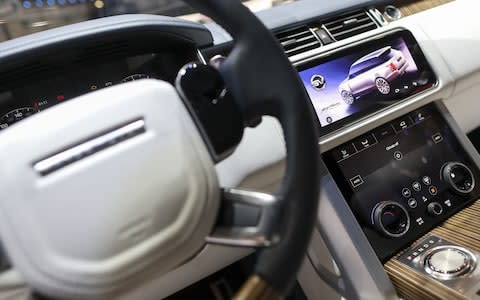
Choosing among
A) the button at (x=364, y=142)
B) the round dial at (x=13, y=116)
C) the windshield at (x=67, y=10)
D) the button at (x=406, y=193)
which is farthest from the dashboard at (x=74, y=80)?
the button at (x=406, y=193)

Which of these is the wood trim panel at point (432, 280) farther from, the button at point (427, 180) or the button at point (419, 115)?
the button at point (419, 115)

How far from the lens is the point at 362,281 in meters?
0.90

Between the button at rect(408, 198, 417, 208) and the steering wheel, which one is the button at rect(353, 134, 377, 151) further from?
the steering wheel

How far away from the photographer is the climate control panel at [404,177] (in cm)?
96

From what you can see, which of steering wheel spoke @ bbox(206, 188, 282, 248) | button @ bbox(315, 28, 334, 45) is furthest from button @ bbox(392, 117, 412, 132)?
steering wheel spoke @ bbox(206, 188, 282, 248)

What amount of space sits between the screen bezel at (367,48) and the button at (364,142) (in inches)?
2.2

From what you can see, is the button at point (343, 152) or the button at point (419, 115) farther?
the button at point (419, 115)

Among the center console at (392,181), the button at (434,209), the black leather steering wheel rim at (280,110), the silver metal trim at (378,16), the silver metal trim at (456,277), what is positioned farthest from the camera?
the silver metal trim at (378,16)

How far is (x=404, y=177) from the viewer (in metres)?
1.02

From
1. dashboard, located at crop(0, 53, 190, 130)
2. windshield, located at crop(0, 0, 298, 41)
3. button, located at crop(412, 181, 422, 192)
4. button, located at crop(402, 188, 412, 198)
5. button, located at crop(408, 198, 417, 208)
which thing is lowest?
button, located at crop(408, 198, 417, 208)

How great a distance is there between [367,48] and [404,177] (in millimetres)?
262

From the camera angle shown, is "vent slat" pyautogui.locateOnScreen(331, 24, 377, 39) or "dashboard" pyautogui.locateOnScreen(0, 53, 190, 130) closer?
"dashboard" pyautogui.locateOnScreen(0, 53, 190, 130)

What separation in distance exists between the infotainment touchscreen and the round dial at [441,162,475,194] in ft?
0.55

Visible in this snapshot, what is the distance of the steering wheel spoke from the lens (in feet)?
1.61
